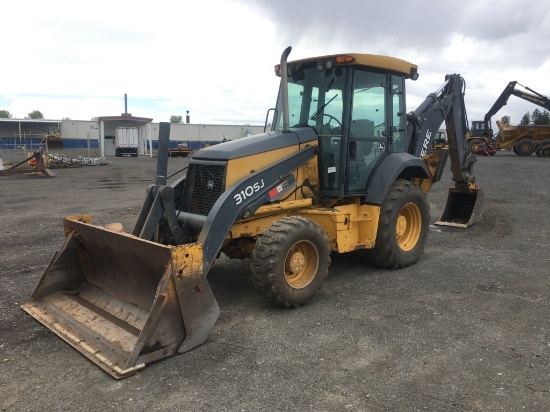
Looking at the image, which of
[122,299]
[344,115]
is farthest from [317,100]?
[122,299]

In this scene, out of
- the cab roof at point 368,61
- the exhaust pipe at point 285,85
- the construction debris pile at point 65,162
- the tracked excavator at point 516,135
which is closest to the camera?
the exhaust pipe at point 285,85

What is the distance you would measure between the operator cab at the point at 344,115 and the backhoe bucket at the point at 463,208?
3.78 m

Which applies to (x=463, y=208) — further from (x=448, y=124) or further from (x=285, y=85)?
(x=285, y=85)

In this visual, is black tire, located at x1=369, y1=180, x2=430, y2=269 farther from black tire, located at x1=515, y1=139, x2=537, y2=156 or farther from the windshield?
black tire, located at x1=515, y1=139, x2=537, y2=156

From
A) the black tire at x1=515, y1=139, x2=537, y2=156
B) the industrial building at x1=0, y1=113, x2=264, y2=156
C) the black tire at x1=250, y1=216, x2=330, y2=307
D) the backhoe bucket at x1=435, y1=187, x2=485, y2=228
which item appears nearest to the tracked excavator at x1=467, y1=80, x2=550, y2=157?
the black tire at x1=515, y1=139, x2=537, y2=156

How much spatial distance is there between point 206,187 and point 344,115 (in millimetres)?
1860

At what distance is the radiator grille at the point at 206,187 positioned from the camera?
16.3 feet

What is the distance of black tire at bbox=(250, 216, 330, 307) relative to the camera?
4.49 metres

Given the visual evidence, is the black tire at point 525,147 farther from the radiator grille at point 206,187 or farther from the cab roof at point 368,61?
the radiator grille at point 206,187

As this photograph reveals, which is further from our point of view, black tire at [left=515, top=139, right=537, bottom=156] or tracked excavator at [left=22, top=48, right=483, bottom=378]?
black tire at [left=515, top=139, right=537, bottom=156]

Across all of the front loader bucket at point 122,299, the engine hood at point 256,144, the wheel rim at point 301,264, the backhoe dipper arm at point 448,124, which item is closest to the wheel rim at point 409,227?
the backhoe dipper arm at point 448,124

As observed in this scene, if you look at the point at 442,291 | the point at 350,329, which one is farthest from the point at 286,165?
the point at 442,291

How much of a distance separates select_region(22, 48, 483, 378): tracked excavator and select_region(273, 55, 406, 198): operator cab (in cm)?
1

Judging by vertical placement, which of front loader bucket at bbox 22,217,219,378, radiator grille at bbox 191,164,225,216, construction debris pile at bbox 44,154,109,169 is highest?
construction debris pile at bbox 44,154,109,169
